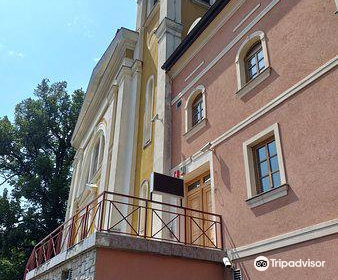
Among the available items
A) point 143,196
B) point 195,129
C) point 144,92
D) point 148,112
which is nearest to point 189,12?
point 144,92

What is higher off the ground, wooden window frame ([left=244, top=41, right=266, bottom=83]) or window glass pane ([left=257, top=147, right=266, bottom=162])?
wooden window frame ([left=244, top=41, right=266, bottom=83])

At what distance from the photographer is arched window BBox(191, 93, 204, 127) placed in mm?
10969

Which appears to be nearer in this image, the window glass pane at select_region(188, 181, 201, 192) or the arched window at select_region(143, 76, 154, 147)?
the window glass pane at select_region(188, 181, 201, 192)

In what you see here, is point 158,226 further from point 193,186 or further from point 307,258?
point 307,258

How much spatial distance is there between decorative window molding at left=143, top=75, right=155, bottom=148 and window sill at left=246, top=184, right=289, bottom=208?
19.6ft

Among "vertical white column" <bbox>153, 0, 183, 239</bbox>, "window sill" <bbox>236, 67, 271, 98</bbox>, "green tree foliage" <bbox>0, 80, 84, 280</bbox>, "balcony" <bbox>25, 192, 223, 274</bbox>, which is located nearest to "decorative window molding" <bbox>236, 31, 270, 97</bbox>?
"window sill" <bbox>236, 67, 271, 98</bbox>

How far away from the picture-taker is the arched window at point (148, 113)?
44.4 ft

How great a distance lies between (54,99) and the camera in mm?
31656

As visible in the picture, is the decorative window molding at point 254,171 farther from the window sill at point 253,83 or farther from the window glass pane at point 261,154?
the window sill at point 253,83

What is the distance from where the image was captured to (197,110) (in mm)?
11203

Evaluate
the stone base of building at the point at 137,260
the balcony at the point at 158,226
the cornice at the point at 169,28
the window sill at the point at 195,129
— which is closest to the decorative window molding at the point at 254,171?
the balcony at the point at 158,226

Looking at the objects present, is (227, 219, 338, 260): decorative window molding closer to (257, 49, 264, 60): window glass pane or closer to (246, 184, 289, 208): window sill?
(246, 184, 289, 208): window sill

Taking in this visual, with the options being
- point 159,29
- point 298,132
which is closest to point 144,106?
point 159,29

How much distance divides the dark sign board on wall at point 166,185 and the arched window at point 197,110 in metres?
2.06
